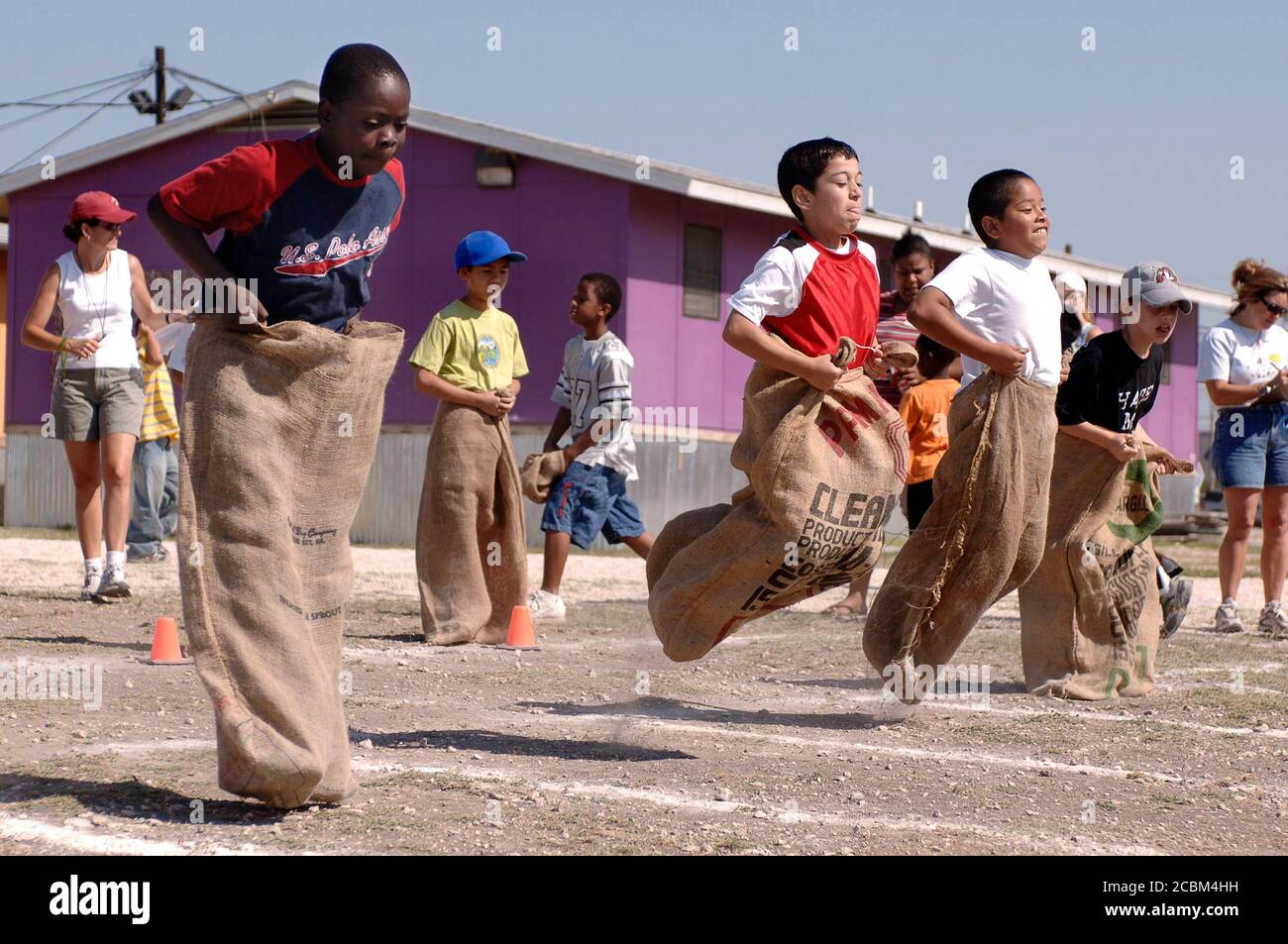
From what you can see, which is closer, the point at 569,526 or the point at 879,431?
the point at 879,431

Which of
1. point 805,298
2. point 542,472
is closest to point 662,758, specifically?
point 805,298

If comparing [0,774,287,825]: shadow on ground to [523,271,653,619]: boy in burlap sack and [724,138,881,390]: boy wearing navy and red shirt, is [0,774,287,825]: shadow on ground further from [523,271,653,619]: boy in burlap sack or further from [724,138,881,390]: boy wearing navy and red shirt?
[523,271,653,619]: boy in burlap sack

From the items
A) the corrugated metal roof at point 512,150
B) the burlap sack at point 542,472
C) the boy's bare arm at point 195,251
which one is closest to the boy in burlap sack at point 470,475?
the burlap sack at point 542,472

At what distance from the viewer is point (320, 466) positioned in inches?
192

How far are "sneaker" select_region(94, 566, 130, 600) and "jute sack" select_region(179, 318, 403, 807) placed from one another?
18.3ft

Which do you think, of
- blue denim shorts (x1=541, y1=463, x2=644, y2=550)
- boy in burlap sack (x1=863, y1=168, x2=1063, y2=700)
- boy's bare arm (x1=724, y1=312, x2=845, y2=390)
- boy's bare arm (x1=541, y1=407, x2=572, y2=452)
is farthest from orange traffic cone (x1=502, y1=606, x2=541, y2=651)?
boy's bare arm (x1=724, y1=312, x2=845, y2=390)

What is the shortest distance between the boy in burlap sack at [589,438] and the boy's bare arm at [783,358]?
4.80m

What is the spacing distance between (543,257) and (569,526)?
9985mm

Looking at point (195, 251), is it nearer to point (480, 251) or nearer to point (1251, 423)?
point (480, 251)

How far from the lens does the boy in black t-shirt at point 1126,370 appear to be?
763cm

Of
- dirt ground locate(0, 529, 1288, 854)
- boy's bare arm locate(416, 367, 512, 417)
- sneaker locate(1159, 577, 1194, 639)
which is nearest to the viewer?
dirt ground locate(0, 529, 1288, 854)

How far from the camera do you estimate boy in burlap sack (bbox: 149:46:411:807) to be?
4.62 m

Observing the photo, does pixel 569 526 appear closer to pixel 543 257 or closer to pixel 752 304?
pixel 752 304

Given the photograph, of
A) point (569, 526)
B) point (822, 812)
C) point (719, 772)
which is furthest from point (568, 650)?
point (822, 812)
